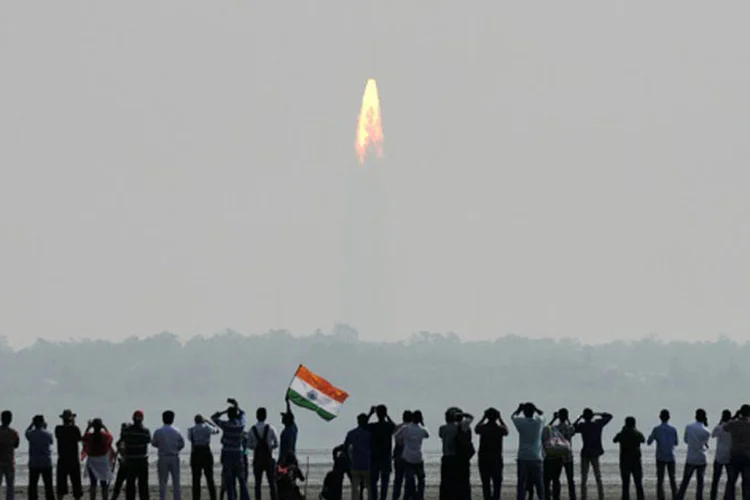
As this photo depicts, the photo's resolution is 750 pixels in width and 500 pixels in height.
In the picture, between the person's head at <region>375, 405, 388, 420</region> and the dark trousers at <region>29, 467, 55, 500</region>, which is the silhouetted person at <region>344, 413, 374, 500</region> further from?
the dark trousers at <region>29, 467, 55, 500</region>

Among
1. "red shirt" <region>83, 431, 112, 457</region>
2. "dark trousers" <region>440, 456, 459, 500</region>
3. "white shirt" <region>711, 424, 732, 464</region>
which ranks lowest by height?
"dark trousers" <region>440, 456, 459, 500</region>

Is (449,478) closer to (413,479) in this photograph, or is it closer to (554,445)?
(413,479)

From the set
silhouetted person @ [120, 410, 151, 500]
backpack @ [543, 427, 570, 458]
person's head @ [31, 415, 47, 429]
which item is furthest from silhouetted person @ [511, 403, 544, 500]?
person's head @ [31, 415, 47, 429]

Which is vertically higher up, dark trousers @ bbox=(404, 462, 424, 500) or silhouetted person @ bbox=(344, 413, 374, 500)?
silhouetted person @ bbox=(344, 413, 374, 500)

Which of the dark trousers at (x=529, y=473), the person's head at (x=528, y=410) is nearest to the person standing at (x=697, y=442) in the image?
the dark trousers at (x=529, y=473)

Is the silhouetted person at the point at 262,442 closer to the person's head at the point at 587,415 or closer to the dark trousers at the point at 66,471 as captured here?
the dark trousers at the point at 66,471

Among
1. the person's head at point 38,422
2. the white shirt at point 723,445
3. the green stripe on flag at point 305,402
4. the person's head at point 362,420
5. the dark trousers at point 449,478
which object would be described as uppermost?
the green stripe on flag at point 305,402

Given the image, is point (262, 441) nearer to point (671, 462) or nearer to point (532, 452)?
point (532, 452)
